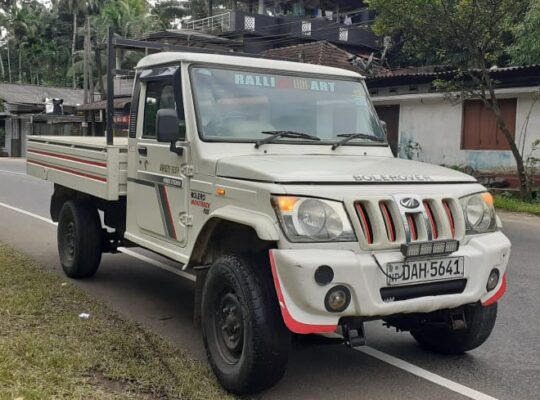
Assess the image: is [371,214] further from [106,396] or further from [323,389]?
[106,396]

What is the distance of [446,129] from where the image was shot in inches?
720

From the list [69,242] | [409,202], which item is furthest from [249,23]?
[409,202]

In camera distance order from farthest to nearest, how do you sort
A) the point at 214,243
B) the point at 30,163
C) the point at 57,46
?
the point at 57,46 < the point at 30,163 < the point at 214,243

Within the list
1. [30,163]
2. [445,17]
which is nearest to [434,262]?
[30,163]

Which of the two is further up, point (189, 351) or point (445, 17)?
point (445, 17)

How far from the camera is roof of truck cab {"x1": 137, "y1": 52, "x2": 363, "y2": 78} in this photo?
4.75 metres

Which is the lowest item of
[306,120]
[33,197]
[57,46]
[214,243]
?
[33,197]

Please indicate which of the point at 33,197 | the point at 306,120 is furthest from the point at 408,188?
the point at 33,197

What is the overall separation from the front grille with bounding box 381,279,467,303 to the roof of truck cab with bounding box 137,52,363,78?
216cm

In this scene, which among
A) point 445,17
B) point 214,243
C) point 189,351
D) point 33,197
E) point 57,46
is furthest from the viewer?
point 57,46

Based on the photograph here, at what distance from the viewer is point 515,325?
544 centimetres

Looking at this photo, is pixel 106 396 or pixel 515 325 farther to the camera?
pixel 515 325

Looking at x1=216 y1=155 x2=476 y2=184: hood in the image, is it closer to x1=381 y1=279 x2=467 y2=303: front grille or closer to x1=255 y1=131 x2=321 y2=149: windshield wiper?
x1=255 y1=131 x2=321 y2=149: windshield wiper

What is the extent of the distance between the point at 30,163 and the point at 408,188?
5.77 m
